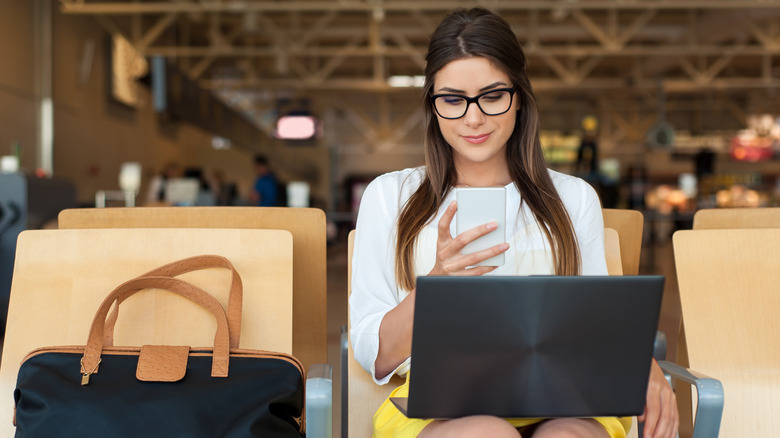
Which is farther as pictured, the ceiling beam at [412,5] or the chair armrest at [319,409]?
the ceiling beam at [412,5]

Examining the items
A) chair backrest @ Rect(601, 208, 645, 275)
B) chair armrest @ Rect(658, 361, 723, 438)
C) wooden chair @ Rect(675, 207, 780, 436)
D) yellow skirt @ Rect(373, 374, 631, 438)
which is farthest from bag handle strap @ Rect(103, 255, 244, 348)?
wooden chair @ Rect(675, 207, 780, 436)

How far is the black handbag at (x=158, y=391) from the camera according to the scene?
117cm

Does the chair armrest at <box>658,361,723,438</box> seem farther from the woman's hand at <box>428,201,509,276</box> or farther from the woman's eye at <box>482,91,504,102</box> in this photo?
the woman's eye at <box>482,91,504,102</box>

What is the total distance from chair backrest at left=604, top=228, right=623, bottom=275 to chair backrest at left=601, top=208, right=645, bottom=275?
0.18 m

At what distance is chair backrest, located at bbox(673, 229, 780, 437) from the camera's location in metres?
1.57

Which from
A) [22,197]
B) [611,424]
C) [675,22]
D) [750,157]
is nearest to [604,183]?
[675,22]

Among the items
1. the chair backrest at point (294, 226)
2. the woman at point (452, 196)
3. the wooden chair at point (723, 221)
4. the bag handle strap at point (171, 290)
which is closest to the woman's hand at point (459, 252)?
the woman at point (452, 196)

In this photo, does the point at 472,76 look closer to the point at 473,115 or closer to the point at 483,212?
the point at 473,115

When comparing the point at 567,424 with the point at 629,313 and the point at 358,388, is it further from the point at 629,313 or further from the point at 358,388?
the point at 358,388

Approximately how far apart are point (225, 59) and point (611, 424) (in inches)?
Result: 539

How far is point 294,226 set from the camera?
168cm

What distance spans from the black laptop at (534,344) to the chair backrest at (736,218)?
91cm

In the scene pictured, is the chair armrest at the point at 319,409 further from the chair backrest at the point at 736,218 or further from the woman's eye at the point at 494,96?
the chair backrest at the point at 736,218

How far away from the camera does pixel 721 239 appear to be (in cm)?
165
